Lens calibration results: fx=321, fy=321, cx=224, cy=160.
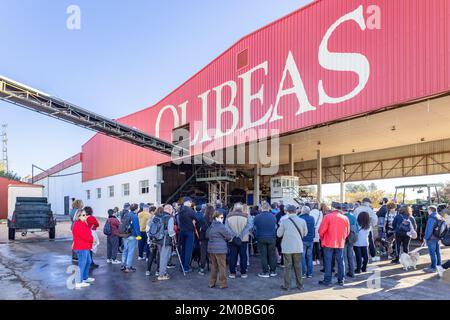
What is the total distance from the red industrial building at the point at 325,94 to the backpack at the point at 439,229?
3.64m

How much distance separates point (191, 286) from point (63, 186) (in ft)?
142

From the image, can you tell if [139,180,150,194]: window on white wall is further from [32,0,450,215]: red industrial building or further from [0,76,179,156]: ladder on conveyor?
[0,76,179,156]: ladder on conveyor

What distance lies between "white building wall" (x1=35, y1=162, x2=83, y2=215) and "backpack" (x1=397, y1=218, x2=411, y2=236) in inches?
1468

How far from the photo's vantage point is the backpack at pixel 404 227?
27.3 feet

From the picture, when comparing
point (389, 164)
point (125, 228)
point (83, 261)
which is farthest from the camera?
point (389, 164)

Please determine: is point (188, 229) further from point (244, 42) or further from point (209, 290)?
point (244, 42)

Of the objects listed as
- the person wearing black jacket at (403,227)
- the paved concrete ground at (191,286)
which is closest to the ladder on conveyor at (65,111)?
the paved concrete ground at (191,286)

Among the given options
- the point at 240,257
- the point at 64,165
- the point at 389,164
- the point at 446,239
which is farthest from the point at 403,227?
the point at 64,165

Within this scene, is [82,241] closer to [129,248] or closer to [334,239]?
[129,248]

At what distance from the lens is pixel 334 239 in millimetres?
6824

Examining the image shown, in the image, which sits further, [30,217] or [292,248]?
[30,217]

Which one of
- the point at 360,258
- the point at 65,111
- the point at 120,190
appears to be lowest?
the point at 360,258

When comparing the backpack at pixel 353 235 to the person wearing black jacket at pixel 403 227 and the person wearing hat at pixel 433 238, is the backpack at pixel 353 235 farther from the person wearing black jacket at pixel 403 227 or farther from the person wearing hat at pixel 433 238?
the person wearing hat at pixel 433 238
